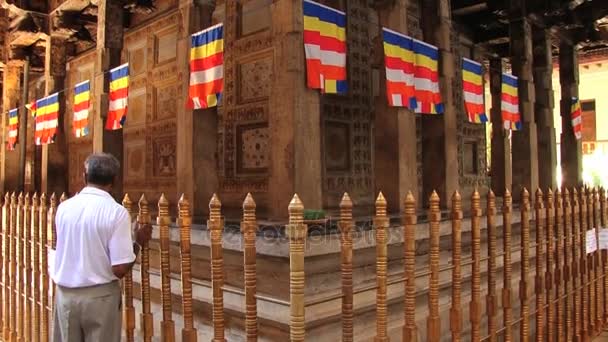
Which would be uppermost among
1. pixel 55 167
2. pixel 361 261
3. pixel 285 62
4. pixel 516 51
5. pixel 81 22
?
pixel 81 22

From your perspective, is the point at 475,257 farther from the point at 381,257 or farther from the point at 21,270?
the point at 21,270

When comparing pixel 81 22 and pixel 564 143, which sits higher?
pixel 81 22

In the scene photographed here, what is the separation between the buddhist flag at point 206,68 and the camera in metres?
6.03

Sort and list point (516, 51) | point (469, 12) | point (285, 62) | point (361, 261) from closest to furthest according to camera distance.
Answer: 1. point (361, 261)
2. point (285, 62)
3. point (516, 51)
4. point (469, 12)

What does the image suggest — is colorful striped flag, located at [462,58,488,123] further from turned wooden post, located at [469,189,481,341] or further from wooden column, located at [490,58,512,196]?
turned wooden post, located at [469,189,481,341]

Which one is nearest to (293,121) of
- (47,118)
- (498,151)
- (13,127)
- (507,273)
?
(507,273)

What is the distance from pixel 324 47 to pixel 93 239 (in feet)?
11.7

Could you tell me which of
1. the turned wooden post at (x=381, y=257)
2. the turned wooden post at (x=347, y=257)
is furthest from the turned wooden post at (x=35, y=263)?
the turned wooden post at (x=381, y=257)

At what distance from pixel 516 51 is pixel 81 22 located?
30.3ft

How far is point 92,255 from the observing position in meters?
2.82

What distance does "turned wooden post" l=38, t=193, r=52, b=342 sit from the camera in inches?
168

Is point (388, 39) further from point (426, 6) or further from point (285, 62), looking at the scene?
point (426, 6)

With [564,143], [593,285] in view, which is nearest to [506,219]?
[593,285]

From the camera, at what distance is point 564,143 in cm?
1205
